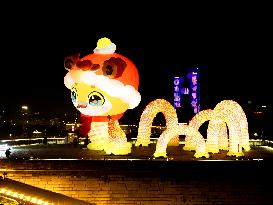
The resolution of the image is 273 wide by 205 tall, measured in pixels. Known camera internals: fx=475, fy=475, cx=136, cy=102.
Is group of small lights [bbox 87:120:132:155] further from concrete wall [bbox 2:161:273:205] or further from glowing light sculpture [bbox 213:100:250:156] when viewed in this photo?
glowing light sculpture [bbox 213:100:250:156]

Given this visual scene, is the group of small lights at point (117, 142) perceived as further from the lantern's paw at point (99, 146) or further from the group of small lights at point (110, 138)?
the lantern's paw at point (99, 146)

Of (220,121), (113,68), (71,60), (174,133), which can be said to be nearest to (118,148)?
(174,133)

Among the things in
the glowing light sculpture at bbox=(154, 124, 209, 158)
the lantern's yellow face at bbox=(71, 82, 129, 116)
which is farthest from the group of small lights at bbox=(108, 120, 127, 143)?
the glowing light sculpture at bbox=(154, 124, 209, 158)

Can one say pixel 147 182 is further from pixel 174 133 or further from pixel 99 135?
pixel 99 135

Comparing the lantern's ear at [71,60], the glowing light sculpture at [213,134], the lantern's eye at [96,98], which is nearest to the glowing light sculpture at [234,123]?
the glowing light sculpture at [213,134]

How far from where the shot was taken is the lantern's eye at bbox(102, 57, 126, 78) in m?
23.1

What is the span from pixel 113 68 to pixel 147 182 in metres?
6.78

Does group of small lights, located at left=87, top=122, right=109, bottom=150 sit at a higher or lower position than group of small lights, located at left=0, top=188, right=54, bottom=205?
higher

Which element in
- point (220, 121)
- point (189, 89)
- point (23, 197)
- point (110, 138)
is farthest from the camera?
point (189, 89)

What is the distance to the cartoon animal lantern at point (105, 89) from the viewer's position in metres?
23.5

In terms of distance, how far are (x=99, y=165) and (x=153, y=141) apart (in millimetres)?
16370

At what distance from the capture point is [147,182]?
61.0 ft

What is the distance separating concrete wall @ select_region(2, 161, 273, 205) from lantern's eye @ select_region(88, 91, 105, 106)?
5497 mm

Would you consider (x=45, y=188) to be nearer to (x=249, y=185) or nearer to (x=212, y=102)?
(x=249, y=185)
